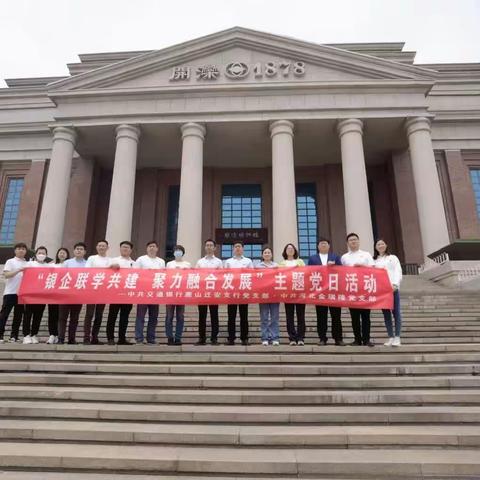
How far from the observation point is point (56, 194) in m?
18.3

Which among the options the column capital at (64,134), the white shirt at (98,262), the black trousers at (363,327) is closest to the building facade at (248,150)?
the column capital at (64,134)

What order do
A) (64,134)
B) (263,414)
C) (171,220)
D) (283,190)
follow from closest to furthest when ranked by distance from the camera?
(263,414)
(283,190)
(64,134)
(171,220)

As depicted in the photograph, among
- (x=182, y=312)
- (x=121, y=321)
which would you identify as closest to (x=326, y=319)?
(x=182, y=312)

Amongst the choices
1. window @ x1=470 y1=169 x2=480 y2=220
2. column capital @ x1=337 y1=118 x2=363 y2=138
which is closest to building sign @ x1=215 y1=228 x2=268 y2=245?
column capital @ x1=337 y1=118 x2=363 y2=138

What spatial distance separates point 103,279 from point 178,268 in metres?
1.55

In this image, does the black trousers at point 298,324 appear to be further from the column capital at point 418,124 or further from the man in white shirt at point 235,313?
the column capital at point 418,124

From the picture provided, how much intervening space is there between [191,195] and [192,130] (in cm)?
352

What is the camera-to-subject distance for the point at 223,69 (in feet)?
65.7

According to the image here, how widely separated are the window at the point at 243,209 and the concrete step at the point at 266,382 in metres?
17.2

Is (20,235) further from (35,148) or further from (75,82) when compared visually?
(75,82)

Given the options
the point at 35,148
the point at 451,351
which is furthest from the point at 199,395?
the point at 35,148

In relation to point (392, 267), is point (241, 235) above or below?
above

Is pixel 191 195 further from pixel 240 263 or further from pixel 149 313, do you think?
pixel 149 313

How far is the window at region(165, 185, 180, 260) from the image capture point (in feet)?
76.1
